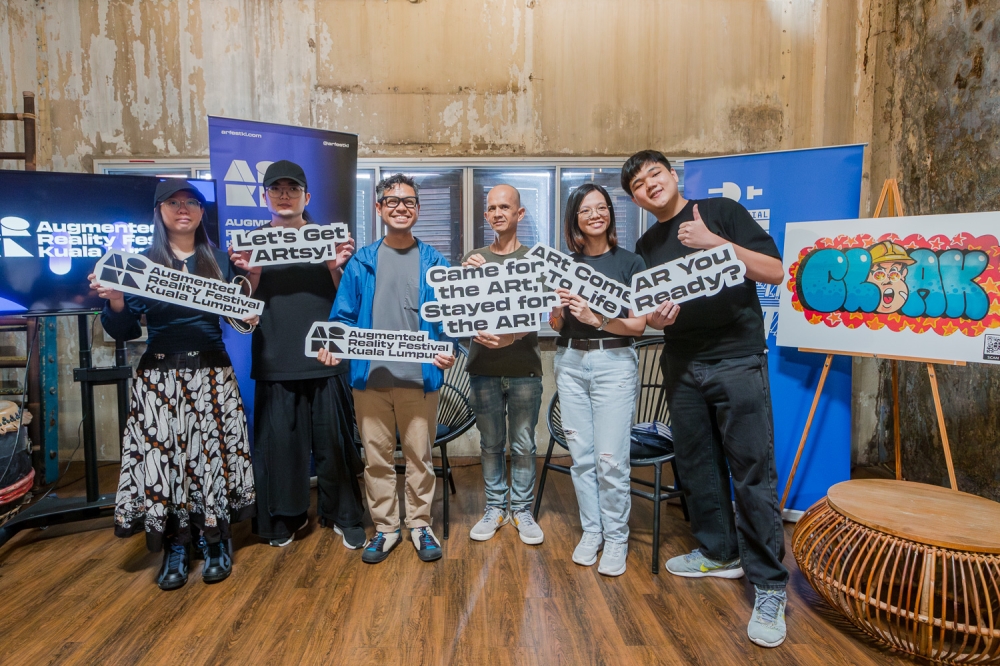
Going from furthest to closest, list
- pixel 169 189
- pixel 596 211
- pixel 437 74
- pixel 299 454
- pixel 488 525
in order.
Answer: pixel 437 74
pixel 488 525
pixel 299 454
pixel 596 211
pixel 169 189

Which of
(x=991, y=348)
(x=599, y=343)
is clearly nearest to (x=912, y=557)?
(x=991, y=348)

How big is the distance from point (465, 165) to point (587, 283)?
2.14 meters

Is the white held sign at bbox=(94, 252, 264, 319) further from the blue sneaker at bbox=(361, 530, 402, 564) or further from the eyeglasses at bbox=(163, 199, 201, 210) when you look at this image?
the blue sneaker at bbox=(361, 530, 402, 564)

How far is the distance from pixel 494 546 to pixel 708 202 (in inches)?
70.4

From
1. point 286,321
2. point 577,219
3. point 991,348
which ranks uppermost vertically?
point 577,219

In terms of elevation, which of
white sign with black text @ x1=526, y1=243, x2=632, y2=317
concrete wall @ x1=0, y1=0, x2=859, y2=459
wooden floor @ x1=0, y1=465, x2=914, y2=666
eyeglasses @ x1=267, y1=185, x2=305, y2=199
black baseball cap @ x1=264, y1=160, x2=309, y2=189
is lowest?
wooden floor @ x1=0, y1=465, x2=914, y2=666

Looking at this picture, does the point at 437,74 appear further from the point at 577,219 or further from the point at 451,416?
the point at 451,416

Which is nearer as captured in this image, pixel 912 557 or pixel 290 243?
pixel 912 557

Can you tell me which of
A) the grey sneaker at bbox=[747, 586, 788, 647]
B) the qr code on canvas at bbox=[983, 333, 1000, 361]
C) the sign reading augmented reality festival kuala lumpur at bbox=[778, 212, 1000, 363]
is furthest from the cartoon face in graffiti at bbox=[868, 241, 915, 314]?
the grey sneaker at bbox=[747, 586, 788, 647]

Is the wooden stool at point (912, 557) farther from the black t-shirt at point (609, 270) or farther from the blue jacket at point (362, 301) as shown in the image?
the blue jacket at point (362, 301)

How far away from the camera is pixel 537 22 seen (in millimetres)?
3816

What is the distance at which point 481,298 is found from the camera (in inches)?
88.7

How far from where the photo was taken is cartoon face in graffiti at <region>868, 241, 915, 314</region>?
2.36m

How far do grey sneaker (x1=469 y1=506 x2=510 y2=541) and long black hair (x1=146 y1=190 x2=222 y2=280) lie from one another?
5.34 feet
